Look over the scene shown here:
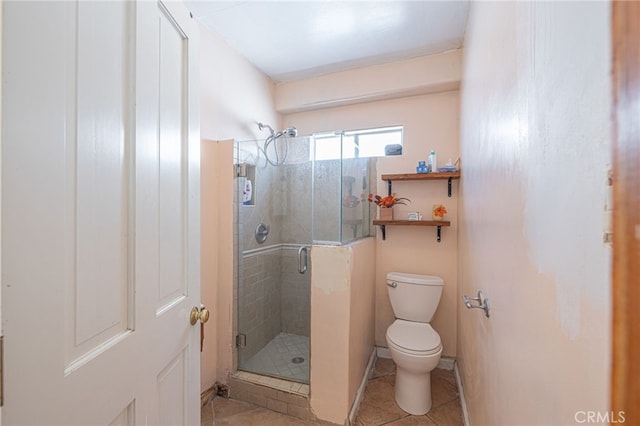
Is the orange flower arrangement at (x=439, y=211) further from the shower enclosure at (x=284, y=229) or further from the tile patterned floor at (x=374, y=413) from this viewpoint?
the tile patterned floor at (x=374, y=413)

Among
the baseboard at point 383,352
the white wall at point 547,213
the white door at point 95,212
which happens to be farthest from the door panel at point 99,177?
the baseboard at point 383,352

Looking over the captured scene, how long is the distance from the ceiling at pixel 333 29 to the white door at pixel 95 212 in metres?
1.09

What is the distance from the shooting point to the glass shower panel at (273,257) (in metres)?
2.11

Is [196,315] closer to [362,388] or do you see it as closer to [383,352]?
[362,388]

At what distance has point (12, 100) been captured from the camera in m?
0.43

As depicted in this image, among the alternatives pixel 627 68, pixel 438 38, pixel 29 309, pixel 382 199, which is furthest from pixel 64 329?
pixel 438 38

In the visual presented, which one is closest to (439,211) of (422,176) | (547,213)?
(422,176)

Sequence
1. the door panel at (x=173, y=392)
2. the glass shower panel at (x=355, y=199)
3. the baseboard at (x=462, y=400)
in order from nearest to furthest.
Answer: the door panel at (x=173, y=392) < the baseboard at (x=462, y=400) < the glass shower panel at (x=355, y=199)

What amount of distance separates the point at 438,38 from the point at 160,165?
2.22 metres

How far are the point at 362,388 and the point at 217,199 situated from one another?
5.75 feet

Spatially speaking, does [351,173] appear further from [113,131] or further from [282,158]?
[113,131]

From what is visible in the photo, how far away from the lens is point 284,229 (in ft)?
8.30

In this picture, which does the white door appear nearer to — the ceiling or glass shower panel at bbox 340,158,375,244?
the ceiling

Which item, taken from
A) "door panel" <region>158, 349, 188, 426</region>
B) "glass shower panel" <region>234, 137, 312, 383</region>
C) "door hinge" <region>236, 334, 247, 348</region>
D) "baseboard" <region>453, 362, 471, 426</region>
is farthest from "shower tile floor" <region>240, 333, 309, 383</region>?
"door panel" <region>158, 349, 188, 426</region>
